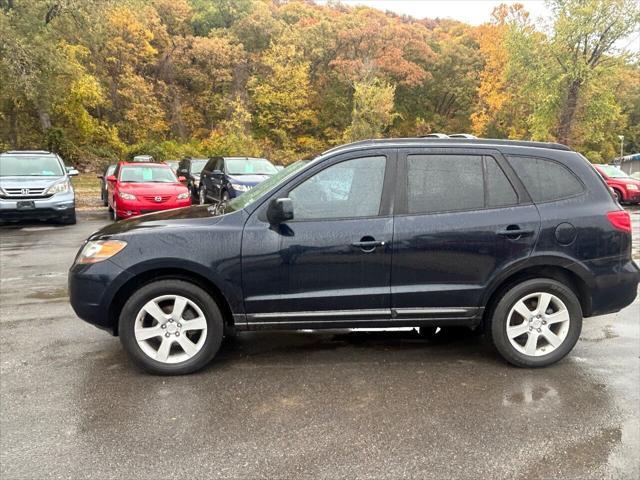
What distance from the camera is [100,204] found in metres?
18.5

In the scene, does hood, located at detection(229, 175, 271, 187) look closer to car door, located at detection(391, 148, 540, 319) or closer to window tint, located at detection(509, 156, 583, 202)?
car door, located at detection(391, 148, 540, 319)

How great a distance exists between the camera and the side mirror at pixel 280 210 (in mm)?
3777

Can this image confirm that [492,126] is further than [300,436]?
Yes

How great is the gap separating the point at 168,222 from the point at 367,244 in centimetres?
154

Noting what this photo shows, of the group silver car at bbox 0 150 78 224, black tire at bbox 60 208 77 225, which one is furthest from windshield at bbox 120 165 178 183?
black tire at bbox 60 208 77 225

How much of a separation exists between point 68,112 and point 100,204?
699 inches

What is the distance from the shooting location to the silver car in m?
11.6

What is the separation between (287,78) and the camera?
157ft

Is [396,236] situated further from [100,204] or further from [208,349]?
[100,204]

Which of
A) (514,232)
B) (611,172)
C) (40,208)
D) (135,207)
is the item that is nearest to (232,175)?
(135,207)

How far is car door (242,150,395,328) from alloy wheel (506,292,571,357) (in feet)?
3.36

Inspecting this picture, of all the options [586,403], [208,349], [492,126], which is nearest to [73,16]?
[208,349]

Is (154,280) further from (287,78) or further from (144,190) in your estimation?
(287,78)

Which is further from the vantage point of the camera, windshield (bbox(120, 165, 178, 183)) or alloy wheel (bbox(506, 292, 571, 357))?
windshield (bbox(120, 165, 178, 183))
